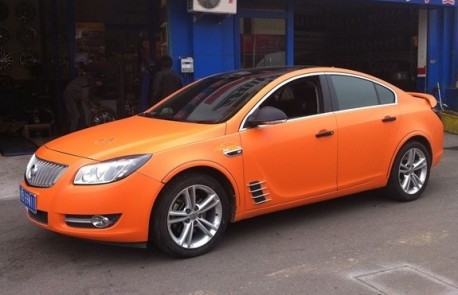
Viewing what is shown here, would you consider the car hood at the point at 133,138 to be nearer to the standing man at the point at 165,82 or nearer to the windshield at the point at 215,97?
the windshield at the point at 215,97

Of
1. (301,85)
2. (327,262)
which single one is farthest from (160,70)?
(327,262)

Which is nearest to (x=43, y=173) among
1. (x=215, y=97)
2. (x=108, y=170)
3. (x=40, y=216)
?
(x=40, y=216)

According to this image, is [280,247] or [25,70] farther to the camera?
[25,70]

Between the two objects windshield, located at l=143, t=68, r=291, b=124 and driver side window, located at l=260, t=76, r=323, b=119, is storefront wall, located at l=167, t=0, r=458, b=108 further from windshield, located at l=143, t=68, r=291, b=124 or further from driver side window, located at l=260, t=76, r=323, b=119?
driver side window, located at l=260, t=76, r=323, b=119

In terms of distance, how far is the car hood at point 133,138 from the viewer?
427 centimetres

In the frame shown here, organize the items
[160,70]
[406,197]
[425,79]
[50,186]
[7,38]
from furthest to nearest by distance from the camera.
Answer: [7,38] → [425,79] → [160,70] → [406,197] → [50,186]

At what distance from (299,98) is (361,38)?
12.4 m

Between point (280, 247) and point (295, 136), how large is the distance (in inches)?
40.4

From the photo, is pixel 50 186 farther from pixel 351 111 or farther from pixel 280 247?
pixel 351 111

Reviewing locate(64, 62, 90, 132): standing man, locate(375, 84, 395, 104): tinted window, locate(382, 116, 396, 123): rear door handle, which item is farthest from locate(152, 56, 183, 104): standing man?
locate(382, 116, 396, 123): rear door handle

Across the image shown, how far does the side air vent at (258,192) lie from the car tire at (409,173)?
5.91ft

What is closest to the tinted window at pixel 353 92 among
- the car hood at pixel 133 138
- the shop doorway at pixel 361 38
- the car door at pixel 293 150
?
the car door at pixel 293 150

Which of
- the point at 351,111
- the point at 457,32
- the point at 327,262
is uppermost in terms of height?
the point at 457,32

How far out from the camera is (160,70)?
9039mm
